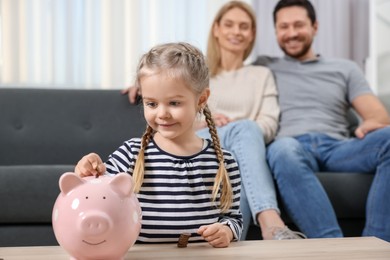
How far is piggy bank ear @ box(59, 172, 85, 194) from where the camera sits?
2.74ft

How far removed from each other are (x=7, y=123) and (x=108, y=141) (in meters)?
0.43

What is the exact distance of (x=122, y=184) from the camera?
84 cm

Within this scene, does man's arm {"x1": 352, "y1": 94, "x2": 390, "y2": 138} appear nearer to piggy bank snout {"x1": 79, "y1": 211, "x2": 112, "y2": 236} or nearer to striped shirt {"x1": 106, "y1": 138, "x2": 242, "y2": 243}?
striped shirt {"x1": 106, "y1": 138, "x2": 242, "y2": 243}

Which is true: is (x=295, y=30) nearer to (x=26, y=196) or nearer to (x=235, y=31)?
(x=235, y=31)

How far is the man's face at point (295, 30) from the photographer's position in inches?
93.7

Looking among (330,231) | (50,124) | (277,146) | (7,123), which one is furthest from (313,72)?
(7,123)

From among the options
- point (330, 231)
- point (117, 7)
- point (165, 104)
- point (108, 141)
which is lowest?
point (330, 231)

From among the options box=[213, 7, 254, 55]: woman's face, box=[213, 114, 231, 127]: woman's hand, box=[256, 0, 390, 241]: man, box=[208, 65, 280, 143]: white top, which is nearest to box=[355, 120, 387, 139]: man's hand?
box=[256, 0, 390, 241]: man

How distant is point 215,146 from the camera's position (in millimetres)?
1161

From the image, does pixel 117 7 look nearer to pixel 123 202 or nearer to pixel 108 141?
pixel 108 141

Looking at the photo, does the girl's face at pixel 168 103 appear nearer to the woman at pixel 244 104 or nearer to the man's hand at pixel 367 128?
the woman at pixel 244 104

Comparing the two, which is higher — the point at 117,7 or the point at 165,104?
the point at 117,7

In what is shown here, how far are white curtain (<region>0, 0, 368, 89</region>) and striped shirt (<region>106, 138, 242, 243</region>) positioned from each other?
1.83m

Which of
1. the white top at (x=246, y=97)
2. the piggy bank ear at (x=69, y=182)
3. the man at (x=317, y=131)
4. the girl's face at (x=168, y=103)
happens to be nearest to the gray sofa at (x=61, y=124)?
the white top at (x=246, y=97)
